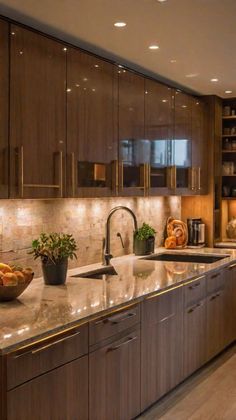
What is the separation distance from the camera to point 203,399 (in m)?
4.00

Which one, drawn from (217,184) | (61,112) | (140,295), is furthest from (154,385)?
(217,184)

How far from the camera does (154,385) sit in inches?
147

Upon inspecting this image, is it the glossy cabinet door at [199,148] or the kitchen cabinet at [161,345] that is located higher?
the glossy cabinet door at [199,148]

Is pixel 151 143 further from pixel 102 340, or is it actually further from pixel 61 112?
pixel 102 340

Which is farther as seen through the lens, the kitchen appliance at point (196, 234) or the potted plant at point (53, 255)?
the kitchen appliance at point (196, 234)

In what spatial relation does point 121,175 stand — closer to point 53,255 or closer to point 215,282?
point 53,255

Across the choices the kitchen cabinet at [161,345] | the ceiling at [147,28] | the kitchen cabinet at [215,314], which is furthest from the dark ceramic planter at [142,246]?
the ceiling at [147,28]

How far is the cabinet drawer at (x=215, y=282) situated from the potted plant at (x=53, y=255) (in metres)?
1.45

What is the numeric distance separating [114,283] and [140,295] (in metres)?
0.37

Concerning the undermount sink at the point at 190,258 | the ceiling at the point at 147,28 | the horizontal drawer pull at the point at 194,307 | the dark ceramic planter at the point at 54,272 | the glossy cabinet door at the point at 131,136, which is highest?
the ceiling at the point at 147,28

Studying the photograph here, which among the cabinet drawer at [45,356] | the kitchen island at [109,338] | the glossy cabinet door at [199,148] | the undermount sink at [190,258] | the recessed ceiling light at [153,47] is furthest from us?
the glossy cabinet door at [199,148]

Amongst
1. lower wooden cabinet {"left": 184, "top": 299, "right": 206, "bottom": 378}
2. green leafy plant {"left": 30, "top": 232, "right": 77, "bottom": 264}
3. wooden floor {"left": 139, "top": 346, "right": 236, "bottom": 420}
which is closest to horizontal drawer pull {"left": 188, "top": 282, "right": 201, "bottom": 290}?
lower wooden cabinet {"left": 184, "top": 299, "right": 206, "bottom": 378}

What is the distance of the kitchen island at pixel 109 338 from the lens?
8.42 feet

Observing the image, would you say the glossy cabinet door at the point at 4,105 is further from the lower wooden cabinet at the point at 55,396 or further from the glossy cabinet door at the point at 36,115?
the lower wooden cabinet at the point at 55,396
